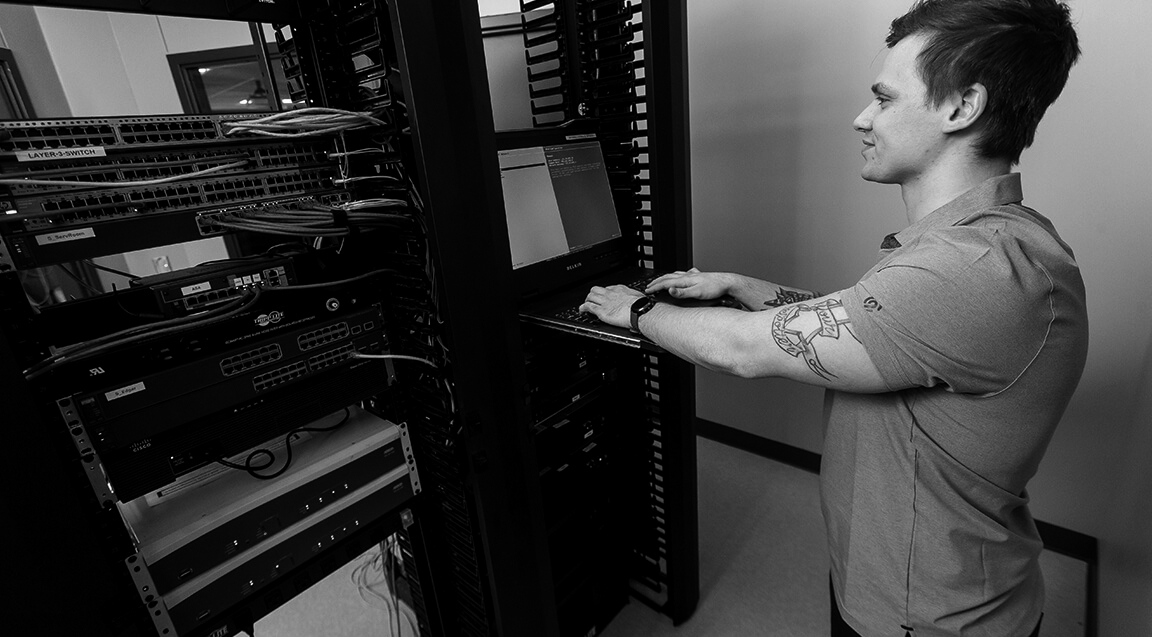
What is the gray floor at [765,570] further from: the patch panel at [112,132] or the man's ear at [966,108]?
the patch panel at [112,132]

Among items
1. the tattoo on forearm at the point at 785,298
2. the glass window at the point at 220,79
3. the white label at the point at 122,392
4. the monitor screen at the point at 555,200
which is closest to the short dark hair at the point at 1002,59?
the tattoo on forearm at the point at 785,298

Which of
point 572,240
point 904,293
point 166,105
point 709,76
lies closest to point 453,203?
point 572,240

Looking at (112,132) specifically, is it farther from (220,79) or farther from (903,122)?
(220,79)

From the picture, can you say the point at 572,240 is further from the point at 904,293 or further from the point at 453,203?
the point at 904,293

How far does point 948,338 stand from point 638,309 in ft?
1.42

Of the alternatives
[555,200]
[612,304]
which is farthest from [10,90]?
[612,304]

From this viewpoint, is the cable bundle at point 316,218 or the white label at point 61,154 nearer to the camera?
the white label at point 61,154

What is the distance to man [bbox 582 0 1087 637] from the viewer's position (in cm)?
63

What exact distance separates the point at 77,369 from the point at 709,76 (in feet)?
6.67

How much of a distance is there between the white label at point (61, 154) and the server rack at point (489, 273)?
245 millimetres

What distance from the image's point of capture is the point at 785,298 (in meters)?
1.07

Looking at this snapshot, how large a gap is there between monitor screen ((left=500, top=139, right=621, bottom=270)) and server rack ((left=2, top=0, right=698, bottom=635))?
0.09 metres

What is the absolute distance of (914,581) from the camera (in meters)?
0.78

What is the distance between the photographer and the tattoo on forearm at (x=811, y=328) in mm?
687
